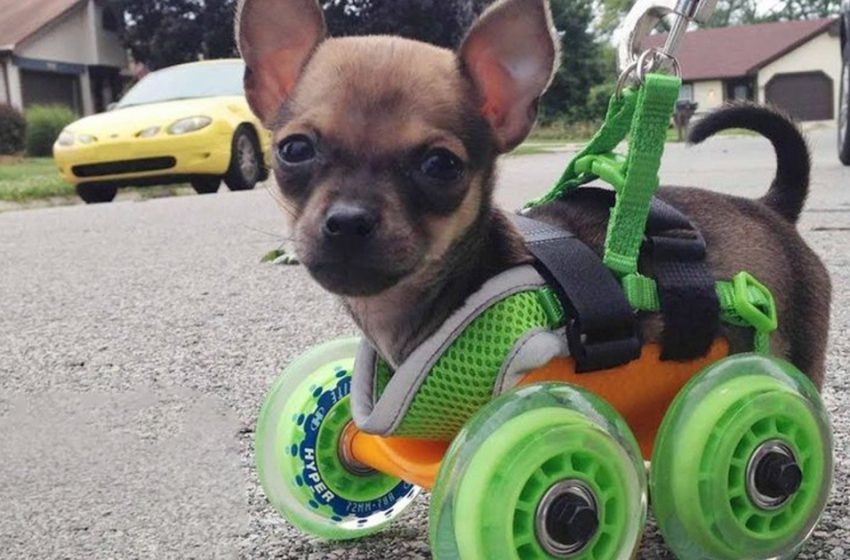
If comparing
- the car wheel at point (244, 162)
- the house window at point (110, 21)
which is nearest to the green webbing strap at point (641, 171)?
the car wheel at point (244, 162)

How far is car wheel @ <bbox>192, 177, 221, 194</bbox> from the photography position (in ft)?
34.2

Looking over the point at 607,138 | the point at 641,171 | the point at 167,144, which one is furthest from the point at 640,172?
the point at 167,144

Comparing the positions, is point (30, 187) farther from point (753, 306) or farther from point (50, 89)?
point (50, 89)

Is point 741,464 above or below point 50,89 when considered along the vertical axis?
above

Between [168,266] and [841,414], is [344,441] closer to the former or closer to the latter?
[841,414]

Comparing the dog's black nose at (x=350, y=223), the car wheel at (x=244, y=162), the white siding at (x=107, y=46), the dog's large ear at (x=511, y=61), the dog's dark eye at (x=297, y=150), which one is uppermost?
the dog's large ear at (x=511, y=61)

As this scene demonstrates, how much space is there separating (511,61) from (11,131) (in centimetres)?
2185

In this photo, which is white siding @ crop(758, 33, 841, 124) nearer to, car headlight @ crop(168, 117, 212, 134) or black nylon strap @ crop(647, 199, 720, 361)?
car headlight @ crop(168, 117, 212, 134)

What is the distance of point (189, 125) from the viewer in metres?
9.55

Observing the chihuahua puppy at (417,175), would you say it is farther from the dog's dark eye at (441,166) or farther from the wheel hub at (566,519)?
the wheel hub at (566,519)

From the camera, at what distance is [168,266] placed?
17.6ft

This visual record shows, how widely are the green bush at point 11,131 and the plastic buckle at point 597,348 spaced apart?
21.7 metres

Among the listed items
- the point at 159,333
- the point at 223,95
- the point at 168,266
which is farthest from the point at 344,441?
the point at 223,95

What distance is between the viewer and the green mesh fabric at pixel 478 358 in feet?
5.38
